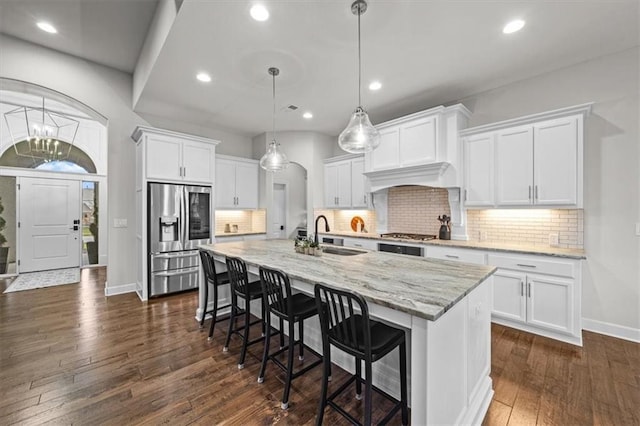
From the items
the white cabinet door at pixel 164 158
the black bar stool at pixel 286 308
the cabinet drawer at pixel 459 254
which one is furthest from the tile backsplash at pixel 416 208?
the white cabinet door at pixel 164 158

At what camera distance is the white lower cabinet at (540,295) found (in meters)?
2.64

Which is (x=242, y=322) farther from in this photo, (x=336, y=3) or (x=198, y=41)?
(x=336, y=3)

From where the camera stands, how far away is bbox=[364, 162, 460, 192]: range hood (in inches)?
145

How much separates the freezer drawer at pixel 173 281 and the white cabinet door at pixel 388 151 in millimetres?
3439

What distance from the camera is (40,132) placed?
5.18 m

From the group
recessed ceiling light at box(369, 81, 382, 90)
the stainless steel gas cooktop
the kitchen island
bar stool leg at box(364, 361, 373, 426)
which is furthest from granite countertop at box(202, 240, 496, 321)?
recessed ceiling light at box(369, 81, 382, 90)

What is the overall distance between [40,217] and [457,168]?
8.05m

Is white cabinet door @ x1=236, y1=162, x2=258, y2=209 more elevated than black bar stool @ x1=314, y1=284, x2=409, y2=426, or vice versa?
white cabinet door @ x1=236, y1=162, x2=258, y2=209

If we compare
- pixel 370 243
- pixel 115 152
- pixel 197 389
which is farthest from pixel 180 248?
pixel 370 243

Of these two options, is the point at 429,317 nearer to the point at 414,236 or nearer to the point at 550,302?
the point at 550,302

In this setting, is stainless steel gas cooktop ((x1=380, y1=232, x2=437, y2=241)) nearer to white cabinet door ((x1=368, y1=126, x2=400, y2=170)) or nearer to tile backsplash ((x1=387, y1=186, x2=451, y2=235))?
tile backsplash ((x1=387, y1=186, x2=451, y2=235))

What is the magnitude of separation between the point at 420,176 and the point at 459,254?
3.98 feet

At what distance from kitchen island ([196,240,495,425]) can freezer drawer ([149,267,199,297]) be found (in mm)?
2552

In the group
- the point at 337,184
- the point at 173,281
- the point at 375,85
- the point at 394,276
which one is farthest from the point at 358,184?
the point at 173,281
